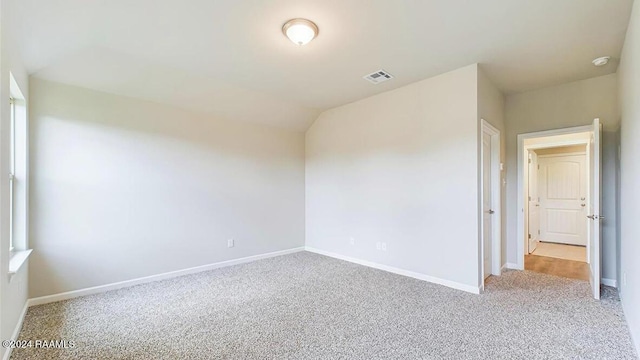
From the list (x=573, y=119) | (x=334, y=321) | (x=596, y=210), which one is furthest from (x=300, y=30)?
(x=573, y=119)

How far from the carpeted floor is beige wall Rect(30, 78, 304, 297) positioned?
17.0 inches

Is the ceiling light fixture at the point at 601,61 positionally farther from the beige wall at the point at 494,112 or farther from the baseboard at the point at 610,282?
the baseboard at the point at 610,282

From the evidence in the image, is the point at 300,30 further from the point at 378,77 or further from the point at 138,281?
the point at 138,281

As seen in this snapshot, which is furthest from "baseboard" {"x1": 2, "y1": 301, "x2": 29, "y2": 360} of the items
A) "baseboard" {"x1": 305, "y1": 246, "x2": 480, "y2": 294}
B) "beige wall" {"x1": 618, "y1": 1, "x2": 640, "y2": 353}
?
"beige wall" {"x1": 618, "y1": 1, "x2": 640, "y2": 353}

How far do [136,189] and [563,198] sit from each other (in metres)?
8.36

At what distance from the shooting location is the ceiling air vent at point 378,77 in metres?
3.63

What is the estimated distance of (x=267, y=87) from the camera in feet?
13.5

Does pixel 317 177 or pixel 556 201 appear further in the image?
pixel 556 201

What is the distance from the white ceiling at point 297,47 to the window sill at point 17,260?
72.7 inches

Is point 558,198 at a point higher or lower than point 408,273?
higher

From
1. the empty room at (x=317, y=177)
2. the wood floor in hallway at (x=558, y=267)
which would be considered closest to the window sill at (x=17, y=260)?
the empty room at (x=317, y=177)

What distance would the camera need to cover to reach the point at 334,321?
2680 millimetres

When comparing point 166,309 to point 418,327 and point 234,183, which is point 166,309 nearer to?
point 234,183

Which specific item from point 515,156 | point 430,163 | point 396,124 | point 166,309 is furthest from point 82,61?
point 515,156
